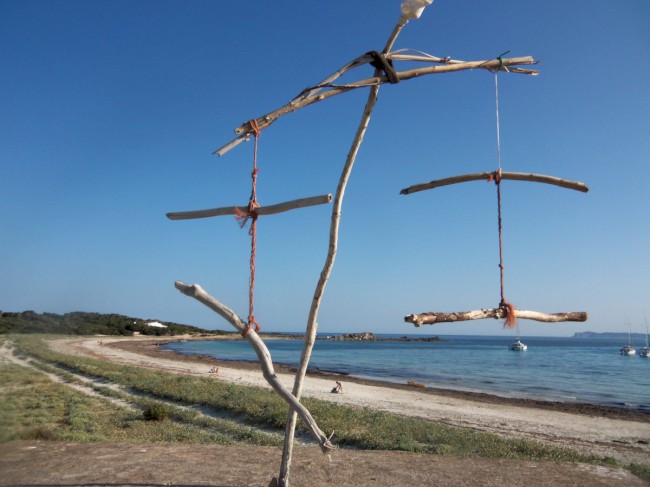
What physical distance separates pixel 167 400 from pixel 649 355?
7678 centimetres

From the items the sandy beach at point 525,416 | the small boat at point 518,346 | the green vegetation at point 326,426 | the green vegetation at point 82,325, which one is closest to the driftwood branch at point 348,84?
the green vegetation at point 326,426

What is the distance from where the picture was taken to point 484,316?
12.8 ft

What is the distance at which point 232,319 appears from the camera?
3.55m

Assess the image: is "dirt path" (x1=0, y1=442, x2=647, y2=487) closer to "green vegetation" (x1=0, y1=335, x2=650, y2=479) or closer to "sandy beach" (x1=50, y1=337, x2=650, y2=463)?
"green vegetation" (x1=0, y1=335, x2=650, y2=479)

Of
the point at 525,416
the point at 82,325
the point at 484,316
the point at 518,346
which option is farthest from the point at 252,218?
the point at 518,346

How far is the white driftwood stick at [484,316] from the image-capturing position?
142 inches

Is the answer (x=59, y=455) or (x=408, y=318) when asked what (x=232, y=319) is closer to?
(x=408, y=318)

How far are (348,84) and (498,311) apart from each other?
2173 millimetres

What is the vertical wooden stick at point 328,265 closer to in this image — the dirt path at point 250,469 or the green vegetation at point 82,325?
the dirt path at point 250,469

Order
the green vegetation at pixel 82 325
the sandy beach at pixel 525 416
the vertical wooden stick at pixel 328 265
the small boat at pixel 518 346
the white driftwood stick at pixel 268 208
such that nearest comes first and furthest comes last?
the white driftwood stick at pixel 268 208
the vertical wooden stick at pixel 328 265
the sandy beach at pixel 525 416
the green vegetation at pixel 82 325
the small boat at pixel 518 346

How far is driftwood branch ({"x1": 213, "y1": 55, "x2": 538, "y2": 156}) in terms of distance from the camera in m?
3.65

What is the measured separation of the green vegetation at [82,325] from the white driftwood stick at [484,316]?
21245 mm

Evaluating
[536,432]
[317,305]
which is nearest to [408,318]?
[317,305]

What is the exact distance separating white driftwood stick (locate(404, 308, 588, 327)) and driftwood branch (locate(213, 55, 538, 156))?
5.86 feet
